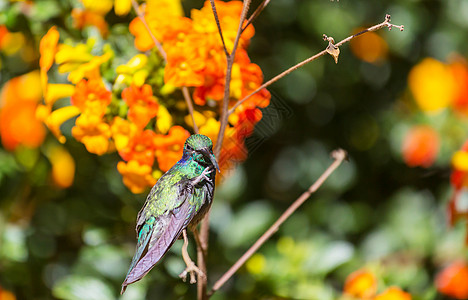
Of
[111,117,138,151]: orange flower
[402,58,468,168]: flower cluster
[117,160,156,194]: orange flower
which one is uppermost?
[402,58,468,168]: flower cluster

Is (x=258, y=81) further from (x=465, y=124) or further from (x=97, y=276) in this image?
(x=465, y=124)

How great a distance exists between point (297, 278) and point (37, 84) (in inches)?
19.0

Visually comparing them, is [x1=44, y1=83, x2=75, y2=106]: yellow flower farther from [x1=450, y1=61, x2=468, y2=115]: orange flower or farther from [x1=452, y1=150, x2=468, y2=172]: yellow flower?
[x1=450, y1=61, x2=468, y2=115]: orange flower

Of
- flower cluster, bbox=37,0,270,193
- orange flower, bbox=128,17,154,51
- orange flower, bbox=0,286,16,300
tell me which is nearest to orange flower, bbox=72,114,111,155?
flower cluster, bbox=37,0,270,193

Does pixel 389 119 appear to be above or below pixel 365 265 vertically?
above

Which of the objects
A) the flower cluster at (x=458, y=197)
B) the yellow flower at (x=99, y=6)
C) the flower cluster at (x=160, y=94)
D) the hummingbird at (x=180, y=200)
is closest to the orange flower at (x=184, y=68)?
the flower cluster at (x=160, y=94)

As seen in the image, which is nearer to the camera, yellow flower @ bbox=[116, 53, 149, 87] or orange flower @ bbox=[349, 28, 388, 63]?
yellow flower @ bbox=[116, 53, 149, 87]

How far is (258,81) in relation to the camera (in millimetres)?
477

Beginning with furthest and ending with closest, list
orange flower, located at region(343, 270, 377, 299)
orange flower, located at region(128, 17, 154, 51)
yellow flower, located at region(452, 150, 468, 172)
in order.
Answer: orange flower, located at region(343, 270, 377, 299) < yellow flower, located at region(452, 150, 468, 172) < orange flower, located at region(128, 17, 154, 51)

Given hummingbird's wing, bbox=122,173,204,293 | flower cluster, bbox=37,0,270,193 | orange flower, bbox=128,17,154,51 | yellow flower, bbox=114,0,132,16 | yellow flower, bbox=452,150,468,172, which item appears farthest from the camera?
yellow flower, bbox=452,150,468,172

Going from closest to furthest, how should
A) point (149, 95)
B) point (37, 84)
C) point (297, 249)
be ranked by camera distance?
point (149, 95) < point (37, 84) < point (297, 249)

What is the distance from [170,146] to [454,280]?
29.2 inches

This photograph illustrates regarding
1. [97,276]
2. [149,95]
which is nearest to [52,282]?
[97,276]

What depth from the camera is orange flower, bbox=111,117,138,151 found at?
416mm
